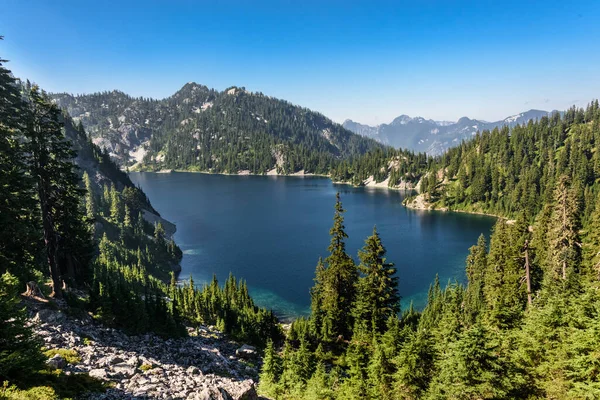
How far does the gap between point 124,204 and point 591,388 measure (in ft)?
446

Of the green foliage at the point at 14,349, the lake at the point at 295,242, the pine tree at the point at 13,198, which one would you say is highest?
the pine tree at the point at 13,198

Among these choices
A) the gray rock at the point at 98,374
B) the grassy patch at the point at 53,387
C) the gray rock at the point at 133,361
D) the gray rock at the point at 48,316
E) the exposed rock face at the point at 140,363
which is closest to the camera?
the grassy patch at the point at 53,387

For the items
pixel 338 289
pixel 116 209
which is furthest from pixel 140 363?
pixel 116 209

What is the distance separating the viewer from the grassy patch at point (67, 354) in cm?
2092

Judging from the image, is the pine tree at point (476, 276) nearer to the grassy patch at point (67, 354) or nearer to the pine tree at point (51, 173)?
the grassy patch at point (67, 354)

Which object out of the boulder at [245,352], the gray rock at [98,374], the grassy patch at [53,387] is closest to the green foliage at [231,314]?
the boulder at [245,352]

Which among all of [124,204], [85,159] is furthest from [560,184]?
[85,159]

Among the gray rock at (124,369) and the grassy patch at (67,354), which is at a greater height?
the grassy patch at (67,354)

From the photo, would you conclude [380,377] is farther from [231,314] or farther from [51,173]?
[231,314]

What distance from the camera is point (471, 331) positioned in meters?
17.8

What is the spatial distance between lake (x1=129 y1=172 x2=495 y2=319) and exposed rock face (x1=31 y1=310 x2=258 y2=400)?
38634 mm

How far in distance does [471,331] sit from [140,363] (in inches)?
868

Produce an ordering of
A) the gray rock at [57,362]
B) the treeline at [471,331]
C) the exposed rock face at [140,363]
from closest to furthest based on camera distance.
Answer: the treeline at [471,331], the gray rock at [57,362], the exposed rock face at [140,363]

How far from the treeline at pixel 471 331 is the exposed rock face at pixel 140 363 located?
714 cm
